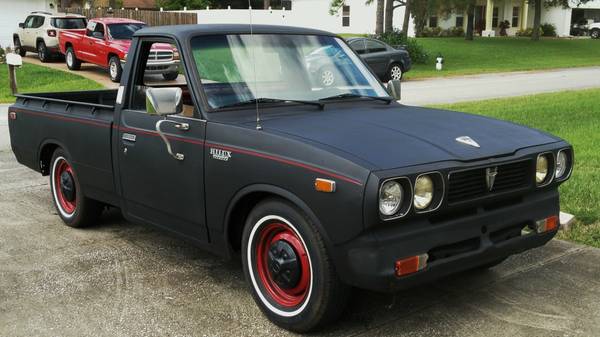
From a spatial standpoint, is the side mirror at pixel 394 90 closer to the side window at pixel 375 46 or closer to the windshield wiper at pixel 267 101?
the windshield wiper at pixel 267 101

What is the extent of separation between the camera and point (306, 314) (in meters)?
3.74

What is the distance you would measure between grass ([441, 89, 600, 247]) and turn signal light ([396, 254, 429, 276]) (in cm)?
262

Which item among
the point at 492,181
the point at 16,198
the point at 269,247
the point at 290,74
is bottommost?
the point at 16,198

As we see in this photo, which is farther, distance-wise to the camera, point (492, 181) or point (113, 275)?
point (113, 275)

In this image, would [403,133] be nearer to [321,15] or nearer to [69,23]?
[69,23]

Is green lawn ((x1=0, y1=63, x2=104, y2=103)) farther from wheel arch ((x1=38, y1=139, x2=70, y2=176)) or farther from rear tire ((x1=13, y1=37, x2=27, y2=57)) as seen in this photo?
wheel arch ((x1=38, y1=139, x2=70, y2=176))

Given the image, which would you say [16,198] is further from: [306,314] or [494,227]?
[494,227]

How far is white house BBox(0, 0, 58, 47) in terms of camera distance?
1260 inches

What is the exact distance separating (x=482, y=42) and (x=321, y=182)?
46065mm

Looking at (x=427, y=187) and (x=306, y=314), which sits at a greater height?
(x=427, y=187)

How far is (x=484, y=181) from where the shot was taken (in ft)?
12.1

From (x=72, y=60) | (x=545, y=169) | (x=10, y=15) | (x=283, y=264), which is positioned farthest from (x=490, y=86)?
(x=10, y=15)

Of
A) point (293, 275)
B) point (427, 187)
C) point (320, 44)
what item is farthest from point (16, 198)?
point (427, 187)

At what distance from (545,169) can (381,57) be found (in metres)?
19.4
